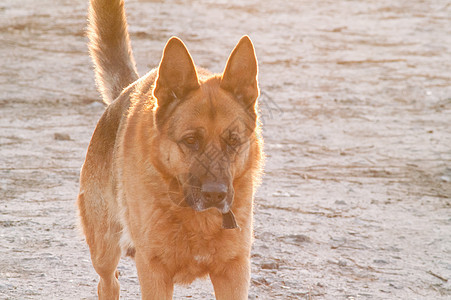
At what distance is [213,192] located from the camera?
12.2 ft

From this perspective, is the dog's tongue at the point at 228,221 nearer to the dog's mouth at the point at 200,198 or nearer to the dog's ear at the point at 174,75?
the dog's mouth at the point at 200,198

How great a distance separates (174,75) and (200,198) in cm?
69

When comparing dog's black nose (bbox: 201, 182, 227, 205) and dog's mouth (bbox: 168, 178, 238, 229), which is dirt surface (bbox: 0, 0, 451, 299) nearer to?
dog's mouth (bbox: 168, 178, 238, 229)

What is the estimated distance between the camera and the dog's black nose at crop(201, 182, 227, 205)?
3.71m

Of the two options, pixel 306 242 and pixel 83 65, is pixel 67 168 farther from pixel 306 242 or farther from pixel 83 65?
pixel 83 65

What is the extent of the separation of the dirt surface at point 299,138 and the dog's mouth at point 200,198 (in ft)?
3.65

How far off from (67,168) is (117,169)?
2835mm

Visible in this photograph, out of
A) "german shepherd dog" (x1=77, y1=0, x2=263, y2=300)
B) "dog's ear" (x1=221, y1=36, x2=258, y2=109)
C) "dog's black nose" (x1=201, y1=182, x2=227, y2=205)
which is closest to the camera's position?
"dog's black nose" (x1=201, y1=182, x2=227, y2=205)

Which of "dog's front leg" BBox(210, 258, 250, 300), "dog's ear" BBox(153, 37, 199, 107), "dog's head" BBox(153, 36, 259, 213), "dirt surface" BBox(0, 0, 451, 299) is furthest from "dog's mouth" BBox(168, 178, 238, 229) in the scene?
"dirt surface" BBox(0, 0, 451, 299)

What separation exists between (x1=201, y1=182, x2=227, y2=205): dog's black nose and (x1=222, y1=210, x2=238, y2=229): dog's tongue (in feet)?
0.71

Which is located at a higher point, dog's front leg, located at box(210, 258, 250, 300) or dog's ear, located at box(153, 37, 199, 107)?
dog's ear, located at box(153, 37, 199, 107)

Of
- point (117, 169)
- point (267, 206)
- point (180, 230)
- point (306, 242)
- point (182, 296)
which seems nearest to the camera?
point (180, 230)

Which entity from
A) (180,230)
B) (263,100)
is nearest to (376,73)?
(263,100)

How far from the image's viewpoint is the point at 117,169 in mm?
4309
